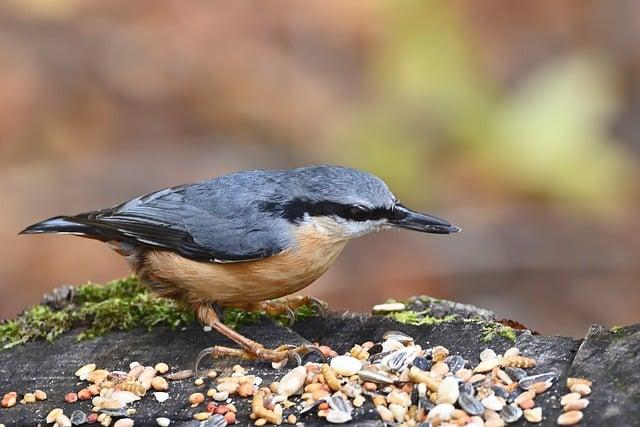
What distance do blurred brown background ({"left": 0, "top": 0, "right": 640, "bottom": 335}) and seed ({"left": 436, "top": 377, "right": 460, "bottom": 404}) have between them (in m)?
3.66

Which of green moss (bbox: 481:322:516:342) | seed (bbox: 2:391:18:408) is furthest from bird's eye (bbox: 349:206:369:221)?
seed (bbox: 2:391:18:408)

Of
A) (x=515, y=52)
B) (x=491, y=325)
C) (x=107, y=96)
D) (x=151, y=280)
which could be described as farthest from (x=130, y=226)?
(x=515, y=52)

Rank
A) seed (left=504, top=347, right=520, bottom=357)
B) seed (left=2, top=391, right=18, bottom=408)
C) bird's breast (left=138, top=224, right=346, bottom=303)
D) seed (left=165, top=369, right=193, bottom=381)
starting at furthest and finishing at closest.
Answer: bird's breast (left=138, top=224, right=346, bottom=303)
seed (left=165, top=369, right=193, bottom=381)
seed (left=2, top=391, right=18, bottom=408)
seed (left=504, top=347, right=520, bottom=357)

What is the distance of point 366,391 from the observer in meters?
3.35

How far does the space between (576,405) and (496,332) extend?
2.29 ft

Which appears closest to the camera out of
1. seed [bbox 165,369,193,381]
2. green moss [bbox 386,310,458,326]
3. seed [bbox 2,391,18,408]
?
seed [bbox 2,391,18,408]

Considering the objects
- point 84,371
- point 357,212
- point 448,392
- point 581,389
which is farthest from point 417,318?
point 84,371

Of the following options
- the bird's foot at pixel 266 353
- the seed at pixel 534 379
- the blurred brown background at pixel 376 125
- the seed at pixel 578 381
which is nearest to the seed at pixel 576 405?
the seed at pixel 578 381

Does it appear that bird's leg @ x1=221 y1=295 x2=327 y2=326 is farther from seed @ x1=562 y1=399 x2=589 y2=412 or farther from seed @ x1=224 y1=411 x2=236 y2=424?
seed @ x1=562 y1=399 x2=589 y2=412

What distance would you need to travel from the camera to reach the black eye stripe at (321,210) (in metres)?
4.00

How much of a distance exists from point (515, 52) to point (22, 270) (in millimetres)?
4586

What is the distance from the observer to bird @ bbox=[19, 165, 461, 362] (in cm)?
401

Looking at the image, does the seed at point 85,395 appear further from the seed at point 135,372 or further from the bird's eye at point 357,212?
the bird's eye at point 357,212

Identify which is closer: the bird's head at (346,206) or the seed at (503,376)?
the seed at (503,376)
